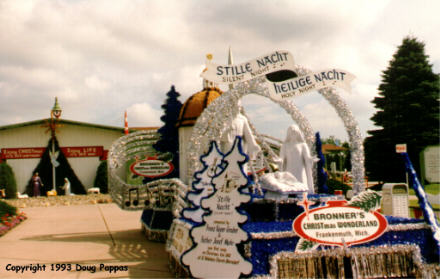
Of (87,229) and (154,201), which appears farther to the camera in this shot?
(87,229)

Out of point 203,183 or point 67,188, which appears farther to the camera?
point 67,188

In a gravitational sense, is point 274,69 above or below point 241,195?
above

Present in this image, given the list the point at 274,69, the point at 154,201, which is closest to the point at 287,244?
the point at 274,69

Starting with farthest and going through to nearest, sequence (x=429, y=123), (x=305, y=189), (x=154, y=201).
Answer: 1. (x=429, y=123)
2. (x=154, y=201)
3. (x=305, y=189)

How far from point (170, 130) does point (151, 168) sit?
1.47 metres

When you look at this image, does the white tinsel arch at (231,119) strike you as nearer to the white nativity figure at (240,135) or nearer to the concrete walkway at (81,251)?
the white nativity figure at (240,135)

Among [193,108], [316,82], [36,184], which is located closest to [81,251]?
[193,108]

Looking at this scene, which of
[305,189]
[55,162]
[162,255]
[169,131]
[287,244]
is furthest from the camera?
[55,162]

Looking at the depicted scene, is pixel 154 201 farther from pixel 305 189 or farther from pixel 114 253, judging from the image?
pixel 305 189

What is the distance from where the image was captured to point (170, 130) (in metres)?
11.4

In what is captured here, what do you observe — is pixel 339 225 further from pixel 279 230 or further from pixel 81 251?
pixel 81 251

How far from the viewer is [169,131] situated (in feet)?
37.5

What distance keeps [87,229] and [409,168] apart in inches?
350

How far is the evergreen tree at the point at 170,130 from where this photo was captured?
1122 centimetres
